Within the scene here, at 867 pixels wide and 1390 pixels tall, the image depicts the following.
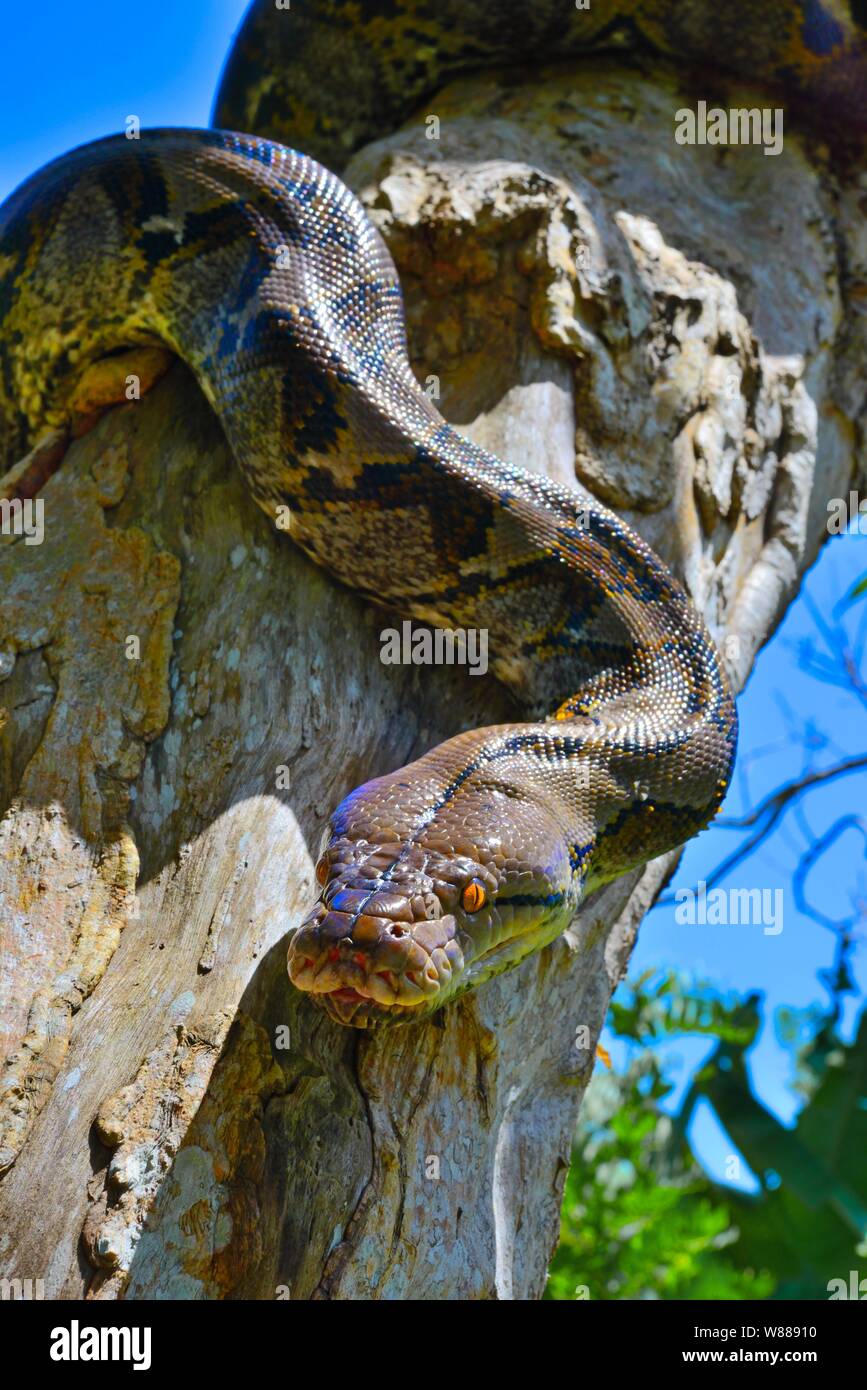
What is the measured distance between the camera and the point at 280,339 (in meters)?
3.98

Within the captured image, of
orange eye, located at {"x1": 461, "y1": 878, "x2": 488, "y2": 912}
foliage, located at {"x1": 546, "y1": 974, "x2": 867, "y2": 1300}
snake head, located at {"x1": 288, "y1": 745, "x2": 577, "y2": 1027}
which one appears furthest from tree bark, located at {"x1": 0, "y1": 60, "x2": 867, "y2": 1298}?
foliage, located at {"x1": 546, "y1": 974, "x2": 867, "y2": 1300}

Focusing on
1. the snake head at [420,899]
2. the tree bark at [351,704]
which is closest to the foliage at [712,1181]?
A: the tree bark at [351,704]

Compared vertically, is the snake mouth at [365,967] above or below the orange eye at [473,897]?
below

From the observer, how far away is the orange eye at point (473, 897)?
3.06m

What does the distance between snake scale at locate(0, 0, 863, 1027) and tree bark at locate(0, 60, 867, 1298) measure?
0.74ft

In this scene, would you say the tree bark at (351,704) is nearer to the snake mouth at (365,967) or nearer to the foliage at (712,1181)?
the snake mouth at (365,967)

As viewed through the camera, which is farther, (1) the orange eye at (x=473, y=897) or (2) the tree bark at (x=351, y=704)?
(1) the orange eye at (x=473, y=897)

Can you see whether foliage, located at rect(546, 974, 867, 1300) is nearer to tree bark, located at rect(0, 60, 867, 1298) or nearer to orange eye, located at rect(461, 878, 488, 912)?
tree bark, located at rect(0, 60, 867, 1298)

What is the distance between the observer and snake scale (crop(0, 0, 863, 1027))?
3223mm

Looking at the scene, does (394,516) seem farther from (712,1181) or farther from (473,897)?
(712,1181)

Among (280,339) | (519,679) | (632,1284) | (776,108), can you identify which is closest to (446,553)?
(519,679)

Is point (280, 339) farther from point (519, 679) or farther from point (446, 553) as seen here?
point (519, 679)

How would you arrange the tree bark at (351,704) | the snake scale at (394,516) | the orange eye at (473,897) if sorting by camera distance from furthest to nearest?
the snake scale at (394,516) < the orange eye at (473,897) < the tree bark at (351,704)

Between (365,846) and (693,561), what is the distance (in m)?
2.19
